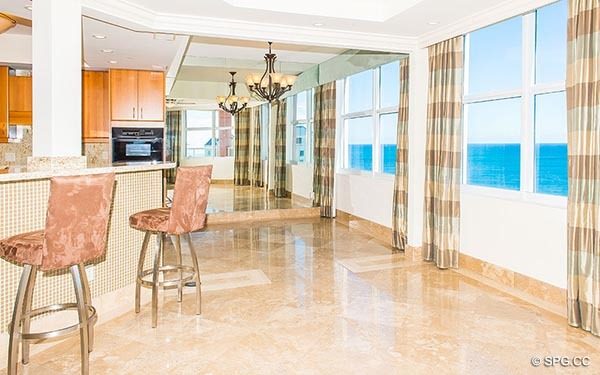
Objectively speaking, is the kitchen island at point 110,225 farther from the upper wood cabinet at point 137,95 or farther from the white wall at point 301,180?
the white wall at point 301,180

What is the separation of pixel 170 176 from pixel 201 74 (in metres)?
4.73

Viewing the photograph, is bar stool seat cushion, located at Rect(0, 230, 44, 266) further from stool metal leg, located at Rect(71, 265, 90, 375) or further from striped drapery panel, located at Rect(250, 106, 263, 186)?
striped drapery panel, located at Rect(250, 106, 263, 186)

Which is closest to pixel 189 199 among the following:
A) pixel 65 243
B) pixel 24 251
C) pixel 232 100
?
pixel 65 243

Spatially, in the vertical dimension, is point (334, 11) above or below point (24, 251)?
above

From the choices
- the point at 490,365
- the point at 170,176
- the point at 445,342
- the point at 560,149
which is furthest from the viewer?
the point at 170,176

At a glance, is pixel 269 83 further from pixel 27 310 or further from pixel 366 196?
pixel 27 310

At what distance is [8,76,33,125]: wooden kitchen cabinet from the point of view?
633 centimetres

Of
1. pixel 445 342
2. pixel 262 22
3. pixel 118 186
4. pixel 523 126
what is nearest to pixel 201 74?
pixel 262 22

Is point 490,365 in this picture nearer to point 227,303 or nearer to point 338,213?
point 227,303

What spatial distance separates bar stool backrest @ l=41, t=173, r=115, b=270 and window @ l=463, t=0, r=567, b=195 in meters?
3.69

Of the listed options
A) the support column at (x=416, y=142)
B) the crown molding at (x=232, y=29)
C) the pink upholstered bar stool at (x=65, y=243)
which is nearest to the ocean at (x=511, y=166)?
the support column at (x=416, y=142)

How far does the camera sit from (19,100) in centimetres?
637

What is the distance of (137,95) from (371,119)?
3629 millimetres

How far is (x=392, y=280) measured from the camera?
457 centimetres
